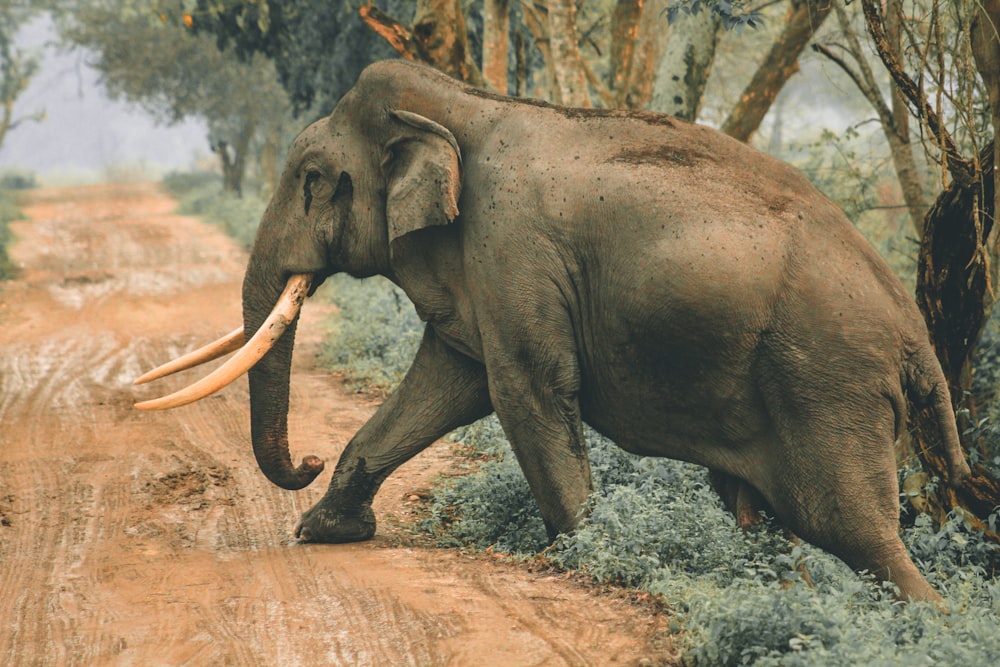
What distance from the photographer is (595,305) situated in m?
5.77

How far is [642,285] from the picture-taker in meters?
5.46

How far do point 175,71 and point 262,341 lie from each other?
89.4 ft

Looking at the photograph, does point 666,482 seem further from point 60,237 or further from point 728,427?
point 60,237

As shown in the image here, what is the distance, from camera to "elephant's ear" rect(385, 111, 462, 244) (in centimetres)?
584

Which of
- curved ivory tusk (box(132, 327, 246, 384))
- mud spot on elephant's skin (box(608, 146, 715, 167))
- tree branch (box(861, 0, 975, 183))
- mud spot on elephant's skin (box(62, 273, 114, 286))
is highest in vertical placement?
tree branch (box(861, 0, 975, 183))

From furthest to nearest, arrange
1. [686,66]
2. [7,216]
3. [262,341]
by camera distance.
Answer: [7,216] < [686,66] < [262,341]

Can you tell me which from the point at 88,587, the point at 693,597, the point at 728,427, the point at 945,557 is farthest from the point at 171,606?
the point at 945,557

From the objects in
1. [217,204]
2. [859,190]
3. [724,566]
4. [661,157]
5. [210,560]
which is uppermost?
[661,157]

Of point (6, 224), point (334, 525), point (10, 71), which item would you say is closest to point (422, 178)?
point (334, 525)

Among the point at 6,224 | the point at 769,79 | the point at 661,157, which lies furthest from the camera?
the point at 6,224

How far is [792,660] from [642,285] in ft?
6.48

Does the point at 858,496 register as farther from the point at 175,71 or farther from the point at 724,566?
the point at 175,71

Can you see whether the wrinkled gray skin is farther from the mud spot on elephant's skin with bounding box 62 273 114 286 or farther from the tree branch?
the mud spot on elephant's skin with bounding box 62 273 114 286

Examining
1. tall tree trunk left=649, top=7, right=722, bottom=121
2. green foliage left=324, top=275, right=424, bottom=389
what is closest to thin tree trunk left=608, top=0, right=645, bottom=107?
tall tree trunk left=649, top=7, right=722, bottom=121
